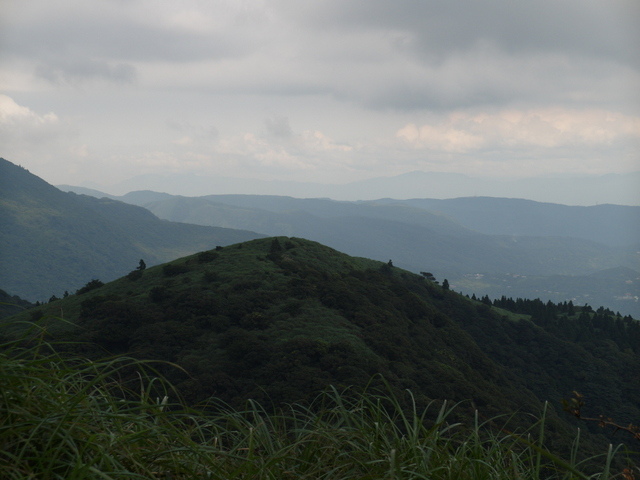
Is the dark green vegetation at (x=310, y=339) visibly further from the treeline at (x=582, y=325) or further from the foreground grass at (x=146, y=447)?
the foreground grass at (x=146, y=447)

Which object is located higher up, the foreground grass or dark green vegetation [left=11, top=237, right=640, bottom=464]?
the foreground grass

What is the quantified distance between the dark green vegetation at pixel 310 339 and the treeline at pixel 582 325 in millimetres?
8272

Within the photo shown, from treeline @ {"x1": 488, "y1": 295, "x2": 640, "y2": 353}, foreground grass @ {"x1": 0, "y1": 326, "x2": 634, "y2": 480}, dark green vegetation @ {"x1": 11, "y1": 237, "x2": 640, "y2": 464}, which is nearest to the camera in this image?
foreground grass @ {"x1": 0, "y1": 326, "x2": 634, "y2": 480}

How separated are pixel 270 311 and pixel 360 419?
180 ft

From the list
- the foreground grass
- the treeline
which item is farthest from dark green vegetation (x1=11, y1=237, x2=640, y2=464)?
the foreground grass

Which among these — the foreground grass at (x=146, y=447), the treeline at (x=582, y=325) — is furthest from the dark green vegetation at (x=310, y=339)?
the foreground grass at (x=146, y=447)

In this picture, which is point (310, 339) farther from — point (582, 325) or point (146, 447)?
point (582, 325)

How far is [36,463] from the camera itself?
3795mm

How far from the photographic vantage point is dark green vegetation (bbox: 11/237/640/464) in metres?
48.0

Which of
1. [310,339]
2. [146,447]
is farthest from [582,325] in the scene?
[146,447]

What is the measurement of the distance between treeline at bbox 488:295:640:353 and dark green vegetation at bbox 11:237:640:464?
8.27 meters

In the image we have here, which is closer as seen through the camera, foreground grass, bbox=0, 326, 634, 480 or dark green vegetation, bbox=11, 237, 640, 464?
foreground grass, bbox=0, 326, 634, 480

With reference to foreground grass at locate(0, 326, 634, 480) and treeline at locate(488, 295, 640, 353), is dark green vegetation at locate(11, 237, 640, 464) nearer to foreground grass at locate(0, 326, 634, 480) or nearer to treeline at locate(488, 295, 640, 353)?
treeline at locate(488, 295, 640, 353)

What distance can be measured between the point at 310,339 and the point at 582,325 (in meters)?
83.3
